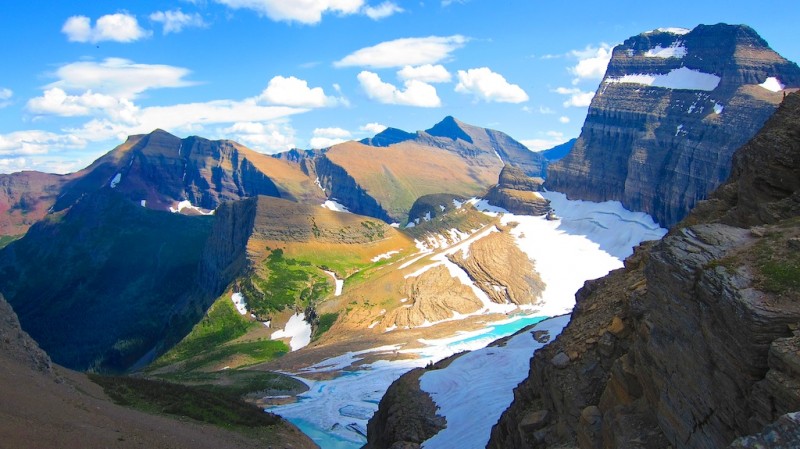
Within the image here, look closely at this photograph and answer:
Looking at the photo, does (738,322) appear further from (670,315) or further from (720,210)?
(720,210)

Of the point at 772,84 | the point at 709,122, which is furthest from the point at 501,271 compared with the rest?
the point at 772,84

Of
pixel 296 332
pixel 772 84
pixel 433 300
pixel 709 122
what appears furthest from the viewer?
pixel 772 84

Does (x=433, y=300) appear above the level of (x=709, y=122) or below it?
below

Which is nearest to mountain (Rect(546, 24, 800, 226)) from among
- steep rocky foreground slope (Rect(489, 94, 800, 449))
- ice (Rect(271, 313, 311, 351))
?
ice (Rect(271, 313, 311, 351))

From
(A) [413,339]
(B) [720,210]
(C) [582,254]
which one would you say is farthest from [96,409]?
(C) [582,254]

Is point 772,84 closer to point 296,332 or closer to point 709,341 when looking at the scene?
point 296,332

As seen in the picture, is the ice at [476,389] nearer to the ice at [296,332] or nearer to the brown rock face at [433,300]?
the brown rock face at [433,300]

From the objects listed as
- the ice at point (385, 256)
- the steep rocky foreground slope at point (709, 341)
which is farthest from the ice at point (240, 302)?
the steep rocky foreground slope at point (709, 341)
